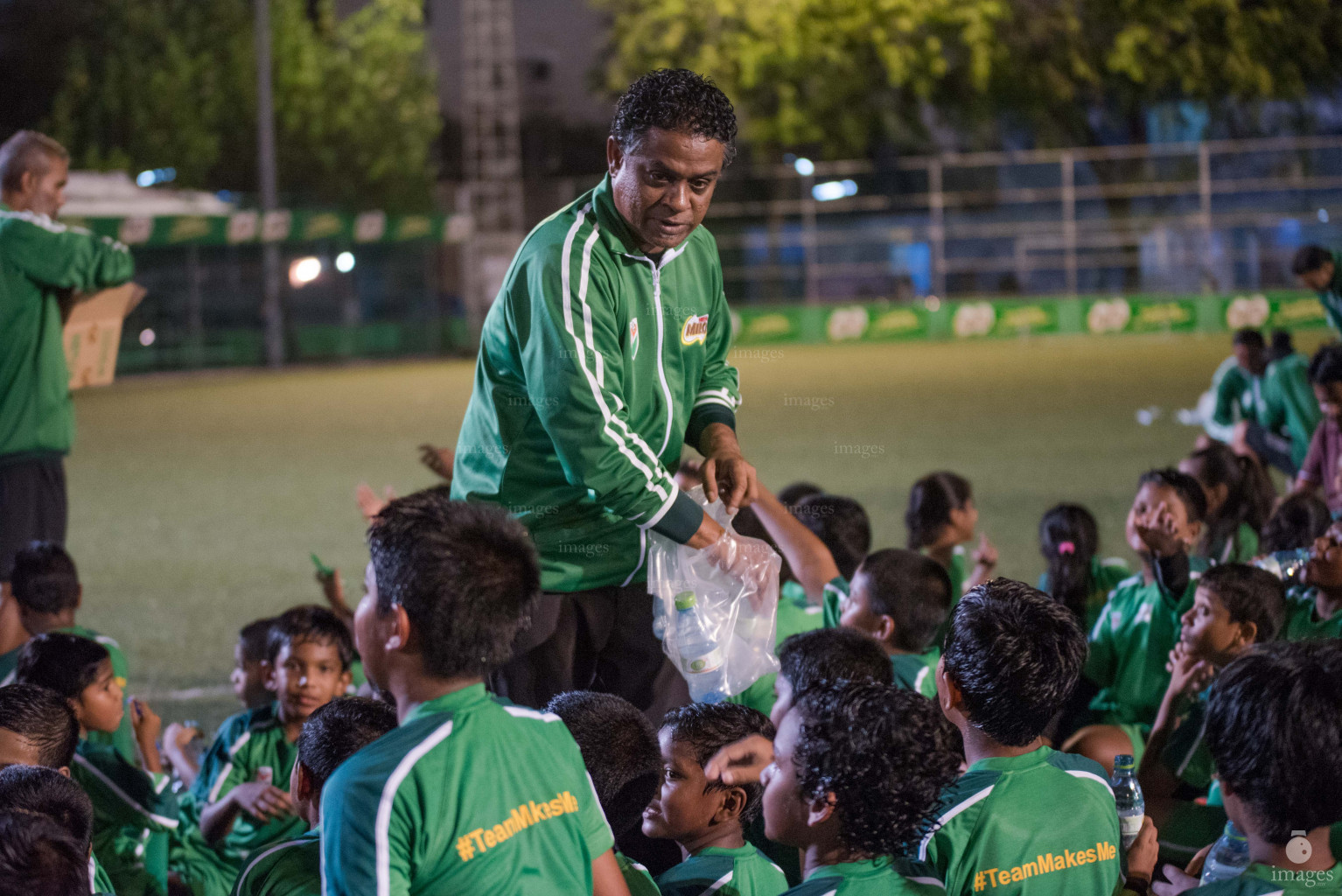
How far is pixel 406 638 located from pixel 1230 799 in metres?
1.35

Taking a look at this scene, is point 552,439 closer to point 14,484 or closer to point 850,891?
point 850,891

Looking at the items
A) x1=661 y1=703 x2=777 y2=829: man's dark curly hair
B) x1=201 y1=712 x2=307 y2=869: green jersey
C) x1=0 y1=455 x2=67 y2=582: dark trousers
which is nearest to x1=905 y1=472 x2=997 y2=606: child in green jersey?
x1=661 y1=703 x2=777 y2=829: man's dark curly hair

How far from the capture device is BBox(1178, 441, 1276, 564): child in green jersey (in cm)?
568

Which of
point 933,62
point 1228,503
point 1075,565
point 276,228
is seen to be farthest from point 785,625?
point 933,62

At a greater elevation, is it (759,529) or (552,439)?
(552,439)

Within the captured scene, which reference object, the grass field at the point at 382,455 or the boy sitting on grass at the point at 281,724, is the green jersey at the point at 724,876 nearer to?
the boy sitting on grass at the point at 281,724

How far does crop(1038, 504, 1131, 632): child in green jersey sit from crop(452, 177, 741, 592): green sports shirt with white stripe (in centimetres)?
202

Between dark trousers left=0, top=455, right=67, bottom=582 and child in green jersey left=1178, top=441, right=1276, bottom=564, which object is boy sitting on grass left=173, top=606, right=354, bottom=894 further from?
child in green jersey left=1178, top=441, right=1276, bottom=564

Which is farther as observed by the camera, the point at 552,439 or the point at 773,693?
the point at 773,693

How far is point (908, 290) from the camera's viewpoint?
27.2m

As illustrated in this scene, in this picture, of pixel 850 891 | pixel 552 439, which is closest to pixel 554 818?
pixel 850 891

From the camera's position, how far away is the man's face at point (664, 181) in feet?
8.84

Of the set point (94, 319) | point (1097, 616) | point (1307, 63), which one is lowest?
point (1097, 616)

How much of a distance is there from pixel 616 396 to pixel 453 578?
86cm
